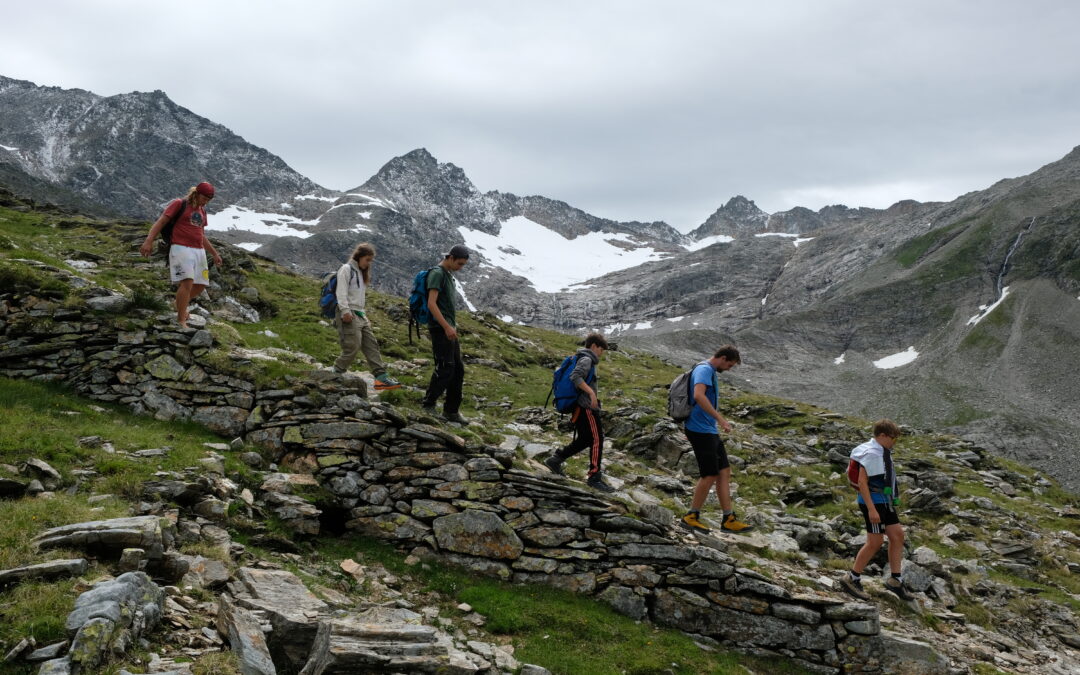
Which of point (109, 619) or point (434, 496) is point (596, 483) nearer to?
point (434, 496)

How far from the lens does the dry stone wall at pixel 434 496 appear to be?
11.1 meters

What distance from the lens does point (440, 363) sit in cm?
1357

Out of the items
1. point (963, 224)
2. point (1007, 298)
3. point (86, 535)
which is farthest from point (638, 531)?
point (963, 224)

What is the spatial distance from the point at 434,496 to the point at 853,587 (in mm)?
8770

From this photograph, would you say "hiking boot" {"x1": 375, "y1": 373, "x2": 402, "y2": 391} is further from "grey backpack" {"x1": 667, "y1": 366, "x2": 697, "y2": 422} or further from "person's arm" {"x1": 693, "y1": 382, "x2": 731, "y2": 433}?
"person's arm" {"x1": 693, "y1": 382, "x2": 731, "y2": 433}

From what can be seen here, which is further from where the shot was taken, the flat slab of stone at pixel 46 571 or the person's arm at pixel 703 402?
the person's arm at pixel 703 402

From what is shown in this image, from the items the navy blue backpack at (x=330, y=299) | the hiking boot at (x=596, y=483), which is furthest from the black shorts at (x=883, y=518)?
the navy blue backpack at (x=330, y=299)

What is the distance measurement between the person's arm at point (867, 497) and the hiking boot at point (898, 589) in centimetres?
179

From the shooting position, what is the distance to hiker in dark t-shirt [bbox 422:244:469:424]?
1305 centimetres

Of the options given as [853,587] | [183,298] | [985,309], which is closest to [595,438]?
[853,587]

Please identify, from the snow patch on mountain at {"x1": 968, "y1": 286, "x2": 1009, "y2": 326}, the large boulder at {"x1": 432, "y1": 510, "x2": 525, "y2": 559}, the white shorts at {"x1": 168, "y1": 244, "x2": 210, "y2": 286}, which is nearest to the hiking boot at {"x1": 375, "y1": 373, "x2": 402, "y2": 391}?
the large boulder at {"x1": 432, "y1": 510, "x2": 525, "y2": 559}

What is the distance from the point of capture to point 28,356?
40.0 feet

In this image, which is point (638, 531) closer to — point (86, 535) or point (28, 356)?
point (86, 535)

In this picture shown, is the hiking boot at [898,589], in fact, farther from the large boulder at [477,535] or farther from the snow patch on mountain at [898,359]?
the snow patch on mountain at [898,359]
